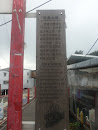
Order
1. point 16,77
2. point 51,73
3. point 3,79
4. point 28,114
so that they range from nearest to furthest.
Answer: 1. point 16,77
2. point 51,73
3. point 28,114
4. point 3,79

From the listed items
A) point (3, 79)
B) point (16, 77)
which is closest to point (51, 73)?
point (16, 77)

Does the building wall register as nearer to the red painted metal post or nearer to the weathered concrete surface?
the weathered concrete surface

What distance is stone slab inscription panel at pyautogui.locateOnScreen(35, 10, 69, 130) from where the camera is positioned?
2.85m

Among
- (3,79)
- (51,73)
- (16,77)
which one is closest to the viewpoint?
(16,77)

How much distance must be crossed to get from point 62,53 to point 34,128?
179 cm

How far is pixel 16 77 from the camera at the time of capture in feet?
9.08

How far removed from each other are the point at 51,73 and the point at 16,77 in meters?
0.76

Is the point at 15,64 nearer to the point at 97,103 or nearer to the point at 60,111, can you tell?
the point at 60,111

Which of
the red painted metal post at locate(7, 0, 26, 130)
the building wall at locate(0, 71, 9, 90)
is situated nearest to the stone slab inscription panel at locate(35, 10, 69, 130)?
the red painted metal post at locate(7, 0, 26, 130)

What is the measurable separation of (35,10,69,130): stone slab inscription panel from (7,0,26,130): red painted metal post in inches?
14.8

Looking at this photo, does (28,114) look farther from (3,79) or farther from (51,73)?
(3,79)

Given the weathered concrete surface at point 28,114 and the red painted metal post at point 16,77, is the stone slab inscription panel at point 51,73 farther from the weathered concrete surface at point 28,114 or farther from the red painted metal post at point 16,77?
the weathered concrete surface at point 28,114

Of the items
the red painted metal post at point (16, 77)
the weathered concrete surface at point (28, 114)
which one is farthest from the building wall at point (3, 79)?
the red painted metal post at point (16, 77)

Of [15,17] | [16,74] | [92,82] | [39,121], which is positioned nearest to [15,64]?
[16,74]
